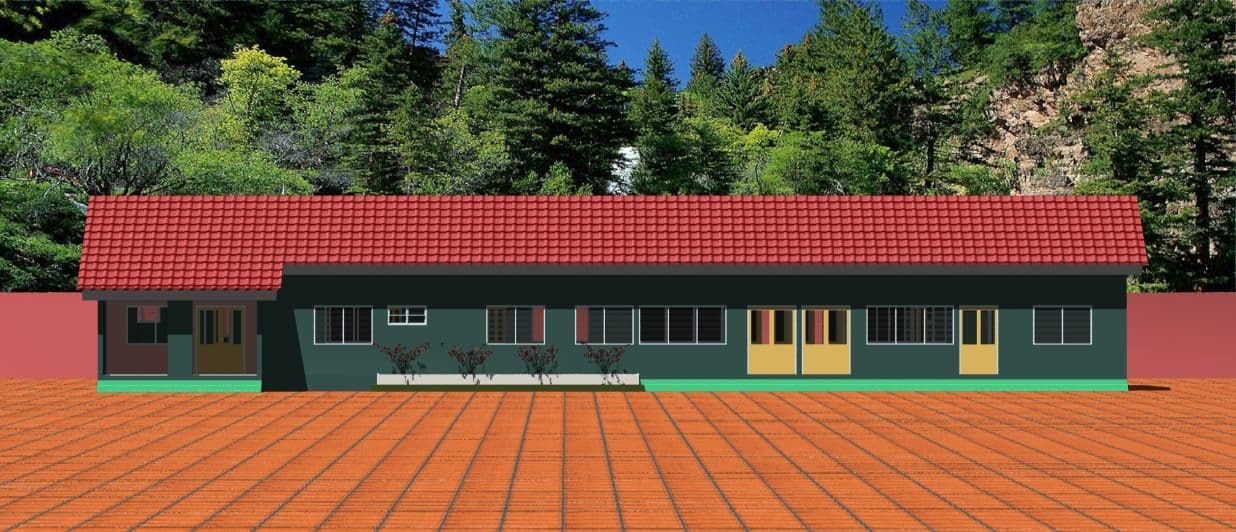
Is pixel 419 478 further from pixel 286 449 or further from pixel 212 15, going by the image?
pixel 212 15

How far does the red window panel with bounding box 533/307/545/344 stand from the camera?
28.6m

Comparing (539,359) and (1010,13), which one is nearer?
(539,359)

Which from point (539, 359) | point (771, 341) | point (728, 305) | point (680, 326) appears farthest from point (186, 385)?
Result: point (771, 341)

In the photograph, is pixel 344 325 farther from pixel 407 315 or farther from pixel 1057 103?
pixel 1057 103

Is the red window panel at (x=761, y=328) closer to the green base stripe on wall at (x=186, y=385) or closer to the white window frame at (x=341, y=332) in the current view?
the white window frame at (x=341, y=332)

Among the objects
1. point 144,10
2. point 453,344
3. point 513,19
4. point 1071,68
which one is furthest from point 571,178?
point 144,10

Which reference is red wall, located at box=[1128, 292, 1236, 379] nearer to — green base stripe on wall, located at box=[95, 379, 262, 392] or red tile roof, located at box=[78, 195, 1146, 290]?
red tile roof, located at box=[78, 195, 1146, 290]

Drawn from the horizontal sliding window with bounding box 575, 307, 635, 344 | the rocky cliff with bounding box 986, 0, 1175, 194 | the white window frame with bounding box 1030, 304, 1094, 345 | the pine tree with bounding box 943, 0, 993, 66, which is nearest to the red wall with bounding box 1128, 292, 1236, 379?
the white window frame with bounding box 1030, 304, 1094, 345

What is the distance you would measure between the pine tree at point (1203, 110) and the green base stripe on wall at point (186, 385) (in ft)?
117

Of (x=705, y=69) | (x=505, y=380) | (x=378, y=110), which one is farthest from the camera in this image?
(x=705, y=69)

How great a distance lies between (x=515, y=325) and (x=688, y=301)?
13.9 ft

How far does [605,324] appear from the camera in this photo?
94.3ft

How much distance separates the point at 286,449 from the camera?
1739 cm

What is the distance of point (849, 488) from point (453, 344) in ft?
53.3
